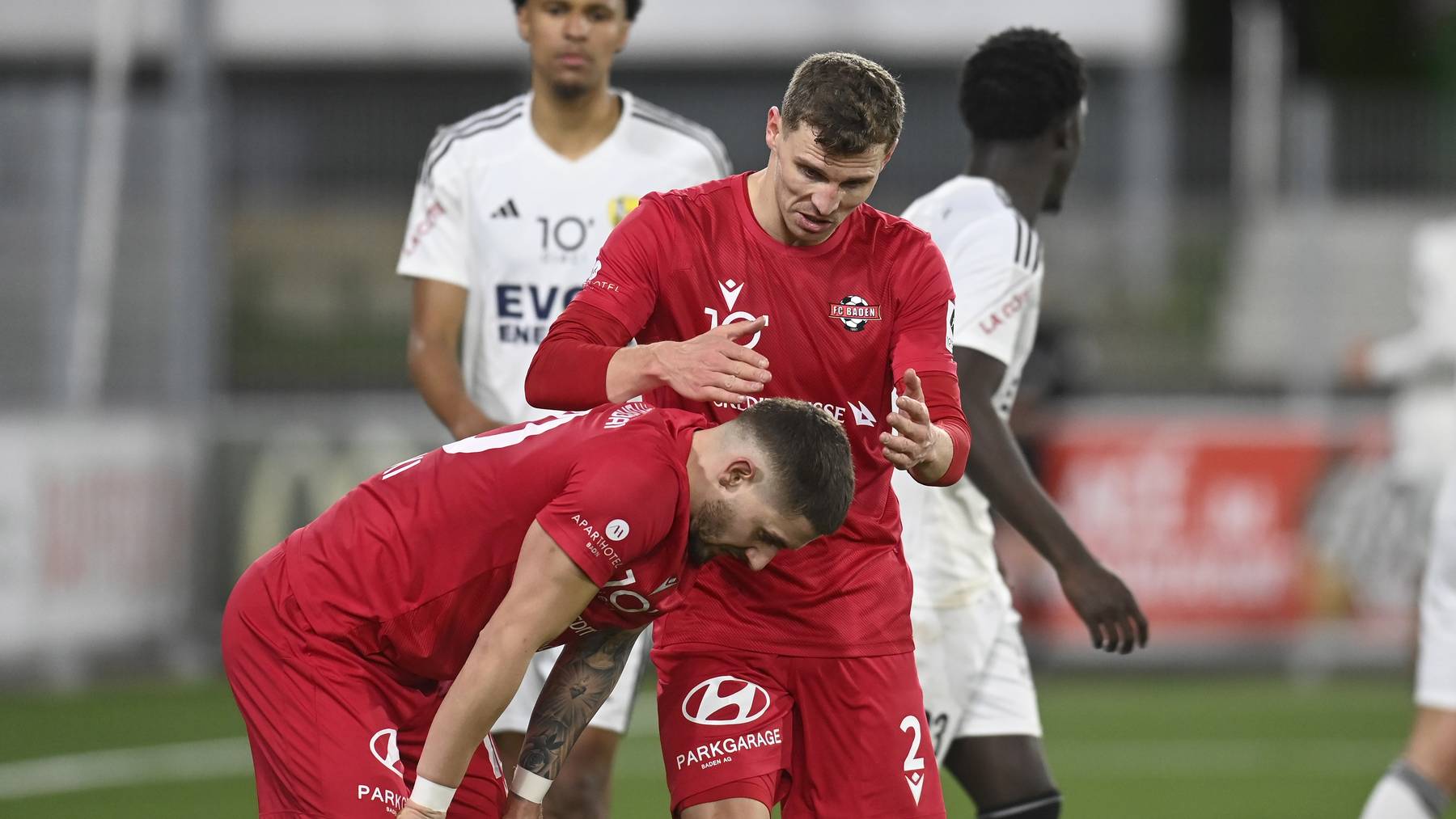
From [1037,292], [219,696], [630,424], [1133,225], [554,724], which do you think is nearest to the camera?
[630,424]

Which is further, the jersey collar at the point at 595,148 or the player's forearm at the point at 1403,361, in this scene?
the player's forearm at the point at 1403,361

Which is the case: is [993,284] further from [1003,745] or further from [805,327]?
[1003,745]

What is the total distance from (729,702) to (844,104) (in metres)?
1.37

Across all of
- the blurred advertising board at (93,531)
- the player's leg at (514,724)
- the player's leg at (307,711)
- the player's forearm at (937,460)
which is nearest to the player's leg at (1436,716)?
the player's forearm at (937,460)

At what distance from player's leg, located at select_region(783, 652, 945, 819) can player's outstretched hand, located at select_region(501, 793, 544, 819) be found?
0.60 m

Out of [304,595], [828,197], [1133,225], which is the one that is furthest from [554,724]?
[1133,225]

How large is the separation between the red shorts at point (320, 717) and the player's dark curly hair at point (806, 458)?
0.98 m

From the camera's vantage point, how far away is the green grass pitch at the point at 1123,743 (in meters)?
8.91

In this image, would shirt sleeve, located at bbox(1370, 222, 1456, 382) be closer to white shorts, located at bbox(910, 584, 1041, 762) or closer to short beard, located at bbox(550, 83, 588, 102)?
white shorts, located at bbox(910, 584, 1041, 762)

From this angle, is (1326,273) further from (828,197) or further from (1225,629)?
(828,197)

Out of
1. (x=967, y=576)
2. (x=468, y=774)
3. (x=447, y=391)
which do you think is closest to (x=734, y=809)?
(x=468, y=774)

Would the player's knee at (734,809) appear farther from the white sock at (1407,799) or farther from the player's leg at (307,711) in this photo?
the white sock at (1407,799)

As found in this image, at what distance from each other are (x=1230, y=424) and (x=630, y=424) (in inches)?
356

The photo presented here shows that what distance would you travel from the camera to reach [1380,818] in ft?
18.6
